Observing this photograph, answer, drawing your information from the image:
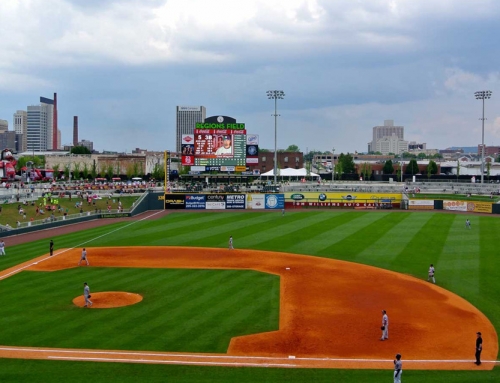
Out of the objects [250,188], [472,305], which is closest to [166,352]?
[472,305]

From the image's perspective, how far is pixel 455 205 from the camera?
6731 centimetres

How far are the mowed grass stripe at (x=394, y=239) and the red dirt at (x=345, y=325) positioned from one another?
10.8 feet

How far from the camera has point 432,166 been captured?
12988 centimetres

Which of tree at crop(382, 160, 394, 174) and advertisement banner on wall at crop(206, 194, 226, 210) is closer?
advertisement banner on wall at crop(206, 194, 226, 210)

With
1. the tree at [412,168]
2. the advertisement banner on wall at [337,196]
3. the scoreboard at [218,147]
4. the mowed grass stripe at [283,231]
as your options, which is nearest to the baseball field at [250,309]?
the mowed grass stripe at [283,231]

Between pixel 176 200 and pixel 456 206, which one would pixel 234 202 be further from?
pixel 456 206

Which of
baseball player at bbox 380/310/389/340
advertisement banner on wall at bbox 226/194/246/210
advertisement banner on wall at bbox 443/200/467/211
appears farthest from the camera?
advertisement banner on wall at bbox 226/194/246/210

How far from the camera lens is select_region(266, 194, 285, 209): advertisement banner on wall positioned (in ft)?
225

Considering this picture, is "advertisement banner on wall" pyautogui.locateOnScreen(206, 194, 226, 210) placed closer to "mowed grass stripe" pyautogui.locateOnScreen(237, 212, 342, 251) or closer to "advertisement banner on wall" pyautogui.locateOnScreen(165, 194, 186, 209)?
"advertisement banner on wall" pyautogui.locateOnScreen(165, 194, 186, 209)

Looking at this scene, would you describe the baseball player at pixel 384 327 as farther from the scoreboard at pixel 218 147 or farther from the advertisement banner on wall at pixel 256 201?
the advertisement banner on wall at pixel 256 201

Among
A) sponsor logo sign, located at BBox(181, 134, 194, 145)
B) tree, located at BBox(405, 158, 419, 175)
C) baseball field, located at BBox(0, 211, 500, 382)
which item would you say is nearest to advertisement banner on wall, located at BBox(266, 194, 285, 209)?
sponsor logo sign, located at BBox(181, 134, 194, 145)

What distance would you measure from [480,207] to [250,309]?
51.3m

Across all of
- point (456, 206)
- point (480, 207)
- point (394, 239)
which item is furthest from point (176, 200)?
point (480, 207)

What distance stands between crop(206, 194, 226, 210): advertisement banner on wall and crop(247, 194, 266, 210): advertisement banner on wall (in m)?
3.37
